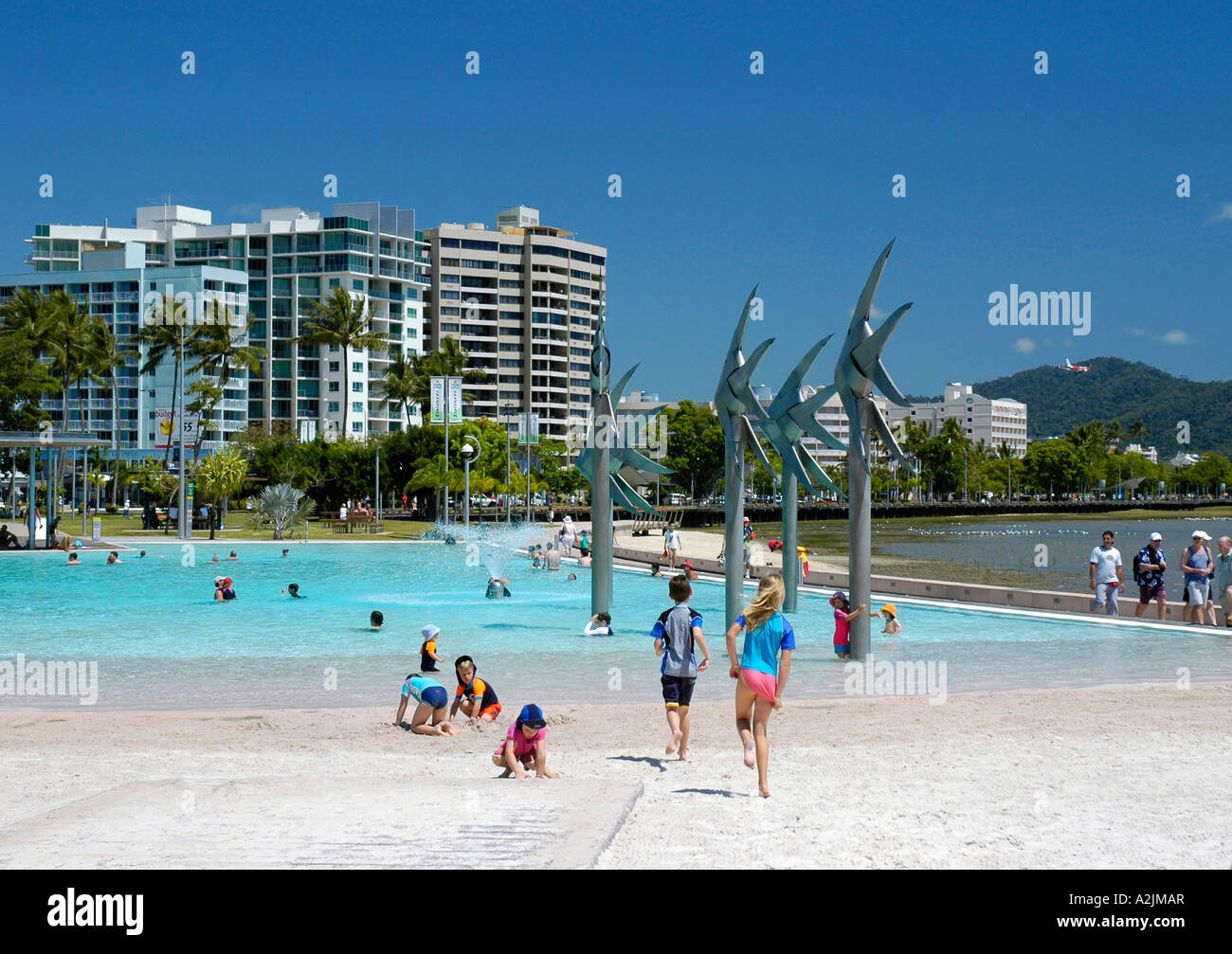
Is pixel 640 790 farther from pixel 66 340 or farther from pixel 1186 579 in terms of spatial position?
pixel 66 340

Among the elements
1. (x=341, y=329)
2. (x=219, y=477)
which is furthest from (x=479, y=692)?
(x=341, y=329)

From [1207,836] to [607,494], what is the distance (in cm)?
1434

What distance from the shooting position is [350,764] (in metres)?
10.4

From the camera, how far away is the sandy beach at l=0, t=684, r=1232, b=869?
6664mm

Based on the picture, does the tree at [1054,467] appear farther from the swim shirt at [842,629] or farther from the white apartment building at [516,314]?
the swim shirt at [842,629]

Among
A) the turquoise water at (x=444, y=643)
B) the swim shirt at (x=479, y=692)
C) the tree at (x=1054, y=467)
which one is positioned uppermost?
the tree at (x=1054, y=467)

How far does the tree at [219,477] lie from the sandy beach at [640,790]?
155ft

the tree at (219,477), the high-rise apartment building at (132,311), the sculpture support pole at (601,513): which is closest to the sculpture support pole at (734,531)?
the sculpture support pole at (601,513)

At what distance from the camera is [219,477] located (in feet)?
194

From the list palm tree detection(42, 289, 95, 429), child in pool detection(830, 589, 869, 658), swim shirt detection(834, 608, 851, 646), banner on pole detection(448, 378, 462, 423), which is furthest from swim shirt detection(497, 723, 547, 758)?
palm tree detection(42, 289, 95, 429)

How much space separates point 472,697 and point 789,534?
→ 41.4 ft

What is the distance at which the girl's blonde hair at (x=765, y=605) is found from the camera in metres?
8.54
